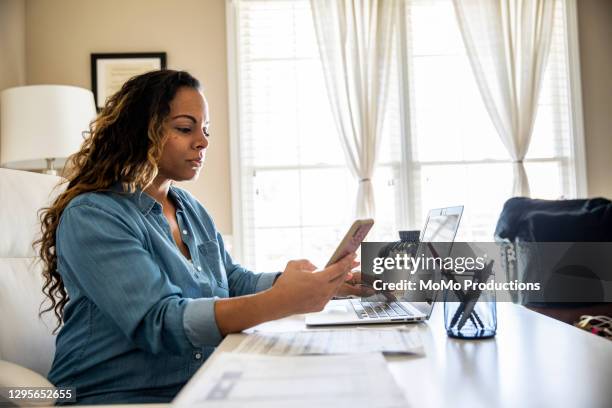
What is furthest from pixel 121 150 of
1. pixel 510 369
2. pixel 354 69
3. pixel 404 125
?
pixel 404 125

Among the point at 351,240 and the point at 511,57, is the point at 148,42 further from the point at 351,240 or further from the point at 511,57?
the point at 351,240

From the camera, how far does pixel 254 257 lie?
3.20 meters

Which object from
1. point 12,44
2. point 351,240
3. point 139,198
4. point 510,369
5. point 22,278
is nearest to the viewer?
point 510,369

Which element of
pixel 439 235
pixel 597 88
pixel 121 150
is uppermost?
pixel 597 88

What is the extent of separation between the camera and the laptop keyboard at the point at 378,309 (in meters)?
1.12

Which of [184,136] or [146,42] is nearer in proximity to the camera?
[184,136]

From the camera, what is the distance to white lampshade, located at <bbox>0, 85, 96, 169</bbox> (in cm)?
259

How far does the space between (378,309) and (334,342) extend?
0.36m

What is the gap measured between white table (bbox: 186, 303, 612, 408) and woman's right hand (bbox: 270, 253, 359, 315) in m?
0.11

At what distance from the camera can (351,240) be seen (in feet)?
3.22

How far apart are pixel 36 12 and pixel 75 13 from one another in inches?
9.4

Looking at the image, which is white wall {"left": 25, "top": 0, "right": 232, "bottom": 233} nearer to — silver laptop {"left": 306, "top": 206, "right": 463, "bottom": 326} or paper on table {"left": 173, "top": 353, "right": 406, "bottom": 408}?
silver laptop {"left": 306, "top": 206, "right": 463, "bottom": 326}

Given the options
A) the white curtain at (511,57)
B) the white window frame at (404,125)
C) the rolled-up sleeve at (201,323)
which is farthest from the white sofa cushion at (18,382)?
the white curtain at (511,57)

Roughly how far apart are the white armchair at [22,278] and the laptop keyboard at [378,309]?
0.76 m
